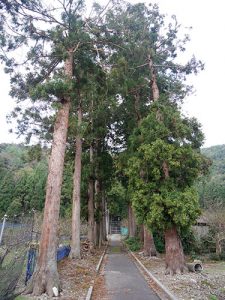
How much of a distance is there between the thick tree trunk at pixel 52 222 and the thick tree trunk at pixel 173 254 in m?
6.11

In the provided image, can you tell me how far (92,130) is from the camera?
24.4 meters

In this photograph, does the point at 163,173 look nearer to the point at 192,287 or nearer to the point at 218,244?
the point at 192,287

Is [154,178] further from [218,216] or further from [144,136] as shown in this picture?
[218,216]

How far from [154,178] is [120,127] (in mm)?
10338

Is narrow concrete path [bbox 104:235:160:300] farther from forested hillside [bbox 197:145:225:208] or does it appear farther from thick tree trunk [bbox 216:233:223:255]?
forested hillside [bbox 197:145:225:208]

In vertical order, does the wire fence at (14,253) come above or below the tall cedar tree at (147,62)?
below

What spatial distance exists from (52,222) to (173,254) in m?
6.57

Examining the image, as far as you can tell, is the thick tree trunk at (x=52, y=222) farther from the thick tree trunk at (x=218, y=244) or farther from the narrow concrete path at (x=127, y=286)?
the thick tree trunk at (x=218, y=244)

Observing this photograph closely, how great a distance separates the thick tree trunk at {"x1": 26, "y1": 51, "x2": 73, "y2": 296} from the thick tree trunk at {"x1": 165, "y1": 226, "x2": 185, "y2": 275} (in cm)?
611

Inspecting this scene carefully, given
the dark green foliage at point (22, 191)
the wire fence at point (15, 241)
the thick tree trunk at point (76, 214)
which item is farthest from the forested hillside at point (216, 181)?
the wire fence at point (15, 241)

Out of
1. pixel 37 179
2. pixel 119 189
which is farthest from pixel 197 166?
pixel 37 179

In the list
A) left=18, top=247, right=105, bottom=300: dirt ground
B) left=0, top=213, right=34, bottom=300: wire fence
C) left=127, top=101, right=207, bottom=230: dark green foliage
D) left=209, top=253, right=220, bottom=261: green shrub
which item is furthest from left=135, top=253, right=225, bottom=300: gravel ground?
left=209, top=253, right=220, bottom=261: green shrub

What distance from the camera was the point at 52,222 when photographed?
11.1m

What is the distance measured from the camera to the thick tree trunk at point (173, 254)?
14602 millimetres
